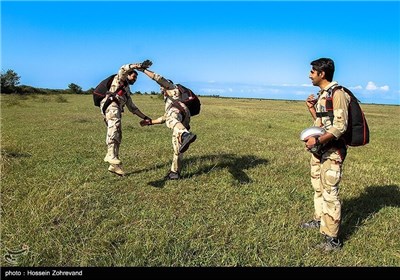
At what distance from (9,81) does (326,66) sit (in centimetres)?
6639

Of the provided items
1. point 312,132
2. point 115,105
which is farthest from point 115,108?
point 312,132

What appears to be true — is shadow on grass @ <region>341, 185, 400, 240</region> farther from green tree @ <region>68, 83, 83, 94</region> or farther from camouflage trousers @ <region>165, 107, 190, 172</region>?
green tree @ <region>68, 83, 83, 94</region>

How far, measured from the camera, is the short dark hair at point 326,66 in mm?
4957

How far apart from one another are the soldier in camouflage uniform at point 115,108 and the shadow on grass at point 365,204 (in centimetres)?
498

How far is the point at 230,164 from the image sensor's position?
10125mm

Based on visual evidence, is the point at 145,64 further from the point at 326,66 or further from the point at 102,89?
the point at 326,66

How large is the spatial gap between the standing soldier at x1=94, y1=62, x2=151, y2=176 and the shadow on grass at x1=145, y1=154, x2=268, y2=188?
43.1 inches

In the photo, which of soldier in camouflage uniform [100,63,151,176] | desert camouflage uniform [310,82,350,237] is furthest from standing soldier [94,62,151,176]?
desert camouflage uniform [310,82,350,237]

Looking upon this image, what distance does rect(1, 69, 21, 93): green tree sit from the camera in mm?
58812

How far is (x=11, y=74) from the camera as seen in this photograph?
200 ft

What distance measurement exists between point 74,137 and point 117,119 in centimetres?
750

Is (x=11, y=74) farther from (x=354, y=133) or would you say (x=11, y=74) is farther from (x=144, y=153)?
(x=354, y=133)

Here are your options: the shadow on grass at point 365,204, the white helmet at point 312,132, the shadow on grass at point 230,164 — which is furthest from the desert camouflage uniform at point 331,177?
the shadow on grass at point 230,164

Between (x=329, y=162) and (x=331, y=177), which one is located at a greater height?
(x=329, y=162)
